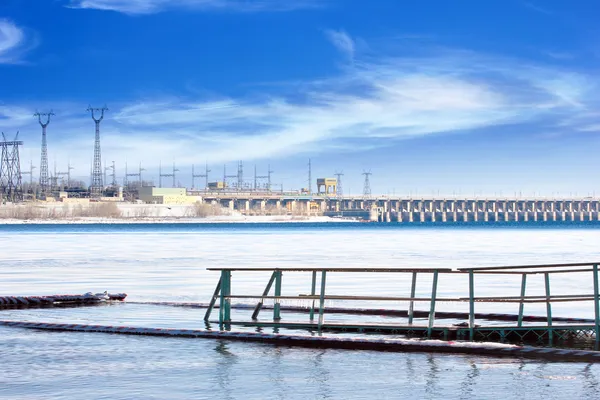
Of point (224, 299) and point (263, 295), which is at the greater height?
point (263, 295)

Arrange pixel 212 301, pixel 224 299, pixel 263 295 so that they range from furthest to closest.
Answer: pixel 212 301 → pixel 224 299 → pixel 263 295

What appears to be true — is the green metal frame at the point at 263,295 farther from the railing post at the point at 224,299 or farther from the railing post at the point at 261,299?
the railing post at the point at 224,299

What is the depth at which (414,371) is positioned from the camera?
663 inches

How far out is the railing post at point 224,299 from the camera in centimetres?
2259

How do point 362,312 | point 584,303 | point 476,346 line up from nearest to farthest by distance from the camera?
point 476,346 < point 362,312 < point 584,303

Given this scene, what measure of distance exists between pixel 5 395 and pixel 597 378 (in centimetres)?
910

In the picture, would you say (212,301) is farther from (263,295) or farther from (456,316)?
(456,316)

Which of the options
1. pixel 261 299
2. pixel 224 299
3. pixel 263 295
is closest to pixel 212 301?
pixel 224 299

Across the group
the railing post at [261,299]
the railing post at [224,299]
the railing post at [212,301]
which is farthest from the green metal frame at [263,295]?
the railing post at [212,301]

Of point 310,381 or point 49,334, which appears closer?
point 310,381

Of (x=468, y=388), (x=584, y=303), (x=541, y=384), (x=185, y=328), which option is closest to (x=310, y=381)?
(x=468, y=388)

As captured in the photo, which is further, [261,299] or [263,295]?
[261,299]

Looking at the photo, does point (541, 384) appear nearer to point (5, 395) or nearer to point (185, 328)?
point (5, 395)

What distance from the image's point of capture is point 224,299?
2331cm
